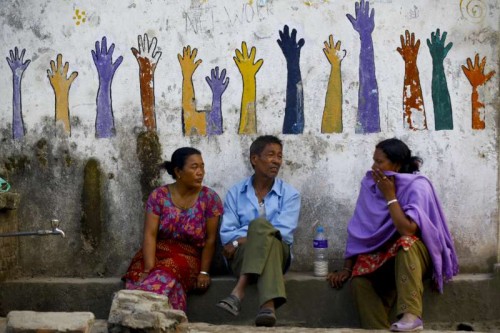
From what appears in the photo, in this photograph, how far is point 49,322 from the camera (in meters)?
4.41

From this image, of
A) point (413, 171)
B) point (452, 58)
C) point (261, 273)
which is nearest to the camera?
point (261, 273)

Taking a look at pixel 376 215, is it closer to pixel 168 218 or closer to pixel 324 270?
pixel 324 270

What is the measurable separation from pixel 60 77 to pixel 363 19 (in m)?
2.32

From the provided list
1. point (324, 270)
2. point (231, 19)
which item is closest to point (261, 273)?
point (324, 270)

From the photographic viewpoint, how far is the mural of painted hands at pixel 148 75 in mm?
6355

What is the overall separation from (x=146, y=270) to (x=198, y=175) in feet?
2.43

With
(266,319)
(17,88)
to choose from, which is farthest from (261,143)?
(17,88)

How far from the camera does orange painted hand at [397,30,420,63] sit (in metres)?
6.08

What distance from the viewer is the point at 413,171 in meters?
5.64

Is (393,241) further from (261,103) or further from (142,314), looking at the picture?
(142,314)

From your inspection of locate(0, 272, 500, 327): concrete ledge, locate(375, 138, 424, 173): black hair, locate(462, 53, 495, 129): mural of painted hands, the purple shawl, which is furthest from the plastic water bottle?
locate(462, 53, 495, 129): mural of painted hands

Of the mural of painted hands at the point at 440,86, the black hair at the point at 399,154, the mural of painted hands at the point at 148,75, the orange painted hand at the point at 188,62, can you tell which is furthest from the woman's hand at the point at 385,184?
the mural of painted hands at the point at 148,75

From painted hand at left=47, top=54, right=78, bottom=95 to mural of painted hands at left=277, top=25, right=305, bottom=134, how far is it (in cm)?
164

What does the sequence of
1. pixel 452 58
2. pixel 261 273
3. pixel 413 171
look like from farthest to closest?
pixel 452 58 < pixel 413 171 < pixel 261 273
